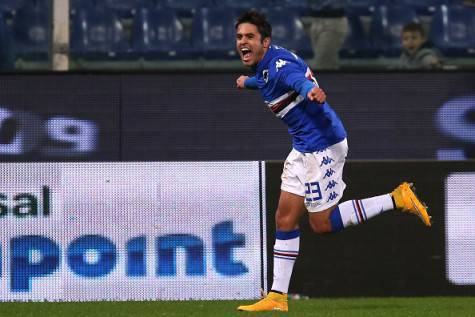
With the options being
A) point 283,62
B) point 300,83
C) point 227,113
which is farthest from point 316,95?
point 227,113

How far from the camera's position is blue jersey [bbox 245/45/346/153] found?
23.7 feet

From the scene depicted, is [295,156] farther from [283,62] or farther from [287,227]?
[283,62]

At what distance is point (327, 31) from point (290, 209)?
4096 millimetres

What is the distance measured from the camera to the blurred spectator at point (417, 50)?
11188mm

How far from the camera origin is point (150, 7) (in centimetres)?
1157

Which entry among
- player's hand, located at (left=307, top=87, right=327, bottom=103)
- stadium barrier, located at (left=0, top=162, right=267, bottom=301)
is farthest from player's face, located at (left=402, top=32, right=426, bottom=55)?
player's hand, located at (left=307, top=87, right=327, bottom=103)

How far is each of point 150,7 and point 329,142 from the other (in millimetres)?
4518

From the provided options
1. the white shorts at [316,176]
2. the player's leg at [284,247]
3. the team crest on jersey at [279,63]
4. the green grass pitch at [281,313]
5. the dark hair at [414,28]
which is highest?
the dark hair at [414,28]

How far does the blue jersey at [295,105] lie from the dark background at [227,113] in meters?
3.52

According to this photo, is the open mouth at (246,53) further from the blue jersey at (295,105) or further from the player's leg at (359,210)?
the player's leg at (359,210)

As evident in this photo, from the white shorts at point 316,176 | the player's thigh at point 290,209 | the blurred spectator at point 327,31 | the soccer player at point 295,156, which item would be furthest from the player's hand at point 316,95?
the blurred spectator at point 327,31

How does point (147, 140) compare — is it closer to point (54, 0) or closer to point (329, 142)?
point (54, 0)

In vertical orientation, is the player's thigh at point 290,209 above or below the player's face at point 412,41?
below

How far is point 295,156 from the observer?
24.7 ft
